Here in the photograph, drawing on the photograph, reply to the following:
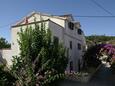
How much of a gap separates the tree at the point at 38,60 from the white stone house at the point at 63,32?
961 centimetres

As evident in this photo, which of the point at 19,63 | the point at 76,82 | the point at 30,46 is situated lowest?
the point at 76,82

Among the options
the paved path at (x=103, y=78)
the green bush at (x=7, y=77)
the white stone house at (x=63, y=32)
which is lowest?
the paved path at (x=103, y=78)

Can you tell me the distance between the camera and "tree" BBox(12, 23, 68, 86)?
46.5ft

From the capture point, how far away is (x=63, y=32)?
31.1 metres

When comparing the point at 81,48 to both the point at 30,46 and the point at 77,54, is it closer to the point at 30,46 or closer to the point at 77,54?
the point at 77,54

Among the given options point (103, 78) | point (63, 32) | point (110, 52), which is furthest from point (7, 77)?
point (103, 78)

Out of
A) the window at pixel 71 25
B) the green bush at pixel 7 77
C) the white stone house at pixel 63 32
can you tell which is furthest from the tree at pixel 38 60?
the window at pixel 71 25

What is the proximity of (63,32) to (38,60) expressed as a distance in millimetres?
16496

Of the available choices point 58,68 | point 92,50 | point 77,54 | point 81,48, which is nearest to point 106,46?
point 92,50

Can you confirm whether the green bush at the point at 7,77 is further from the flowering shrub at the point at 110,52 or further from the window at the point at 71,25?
the window at the point at 71,25

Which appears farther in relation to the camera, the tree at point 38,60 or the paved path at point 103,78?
the paved path at point 103,78

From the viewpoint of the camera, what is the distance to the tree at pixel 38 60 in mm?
14180

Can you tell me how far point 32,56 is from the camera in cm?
1508

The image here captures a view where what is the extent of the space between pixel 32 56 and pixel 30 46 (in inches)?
22.7
